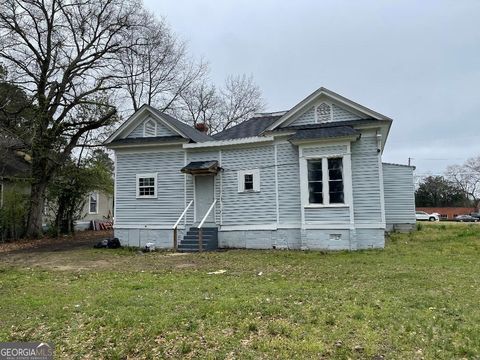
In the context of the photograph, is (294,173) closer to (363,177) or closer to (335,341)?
(363,177)

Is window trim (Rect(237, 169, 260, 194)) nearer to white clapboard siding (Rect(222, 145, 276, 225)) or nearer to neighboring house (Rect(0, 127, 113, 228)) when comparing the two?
white clapboard siding (Rect(222, 145, 276, 225))

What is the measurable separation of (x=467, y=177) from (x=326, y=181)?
231 feet

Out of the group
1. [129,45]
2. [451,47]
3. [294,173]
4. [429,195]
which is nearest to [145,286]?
[294,173]

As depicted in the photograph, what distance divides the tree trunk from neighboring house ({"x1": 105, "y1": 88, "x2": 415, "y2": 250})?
6807 millimetres

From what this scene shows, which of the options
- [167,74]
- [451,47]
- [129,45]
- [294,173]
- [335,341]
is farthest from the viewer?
[167,74]

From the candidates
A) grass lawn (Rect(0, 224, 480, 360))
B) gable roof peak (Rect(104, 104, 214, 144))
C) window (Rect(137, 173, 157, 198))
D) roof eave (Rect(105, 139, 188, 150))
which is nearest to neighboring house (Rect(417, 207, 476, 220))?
gable roof peak (Rect(104, 104, 214, 144))

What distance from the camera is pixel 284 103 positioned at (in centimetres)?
3647

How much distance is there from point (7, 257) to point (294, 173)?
1060 centimetres

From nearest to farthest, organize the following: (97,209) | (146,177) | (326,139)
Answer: (326,139) → (146,177) → (97,209)

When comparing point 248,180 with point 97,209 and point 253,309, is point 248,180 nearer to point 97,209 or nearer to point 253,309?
point 253,309

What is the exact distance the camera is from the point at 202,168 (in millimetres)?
14664

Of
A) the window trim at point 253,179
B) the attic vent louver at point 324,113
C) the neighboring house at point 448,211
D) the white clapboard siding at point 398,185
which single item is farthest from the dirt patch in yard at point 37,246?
the neighboring house at point 448,211

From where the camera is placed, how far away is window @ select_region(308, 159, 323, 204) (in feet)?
44.8

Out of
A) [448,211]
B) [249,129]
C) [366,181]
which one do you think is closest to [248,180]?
[249,129]
